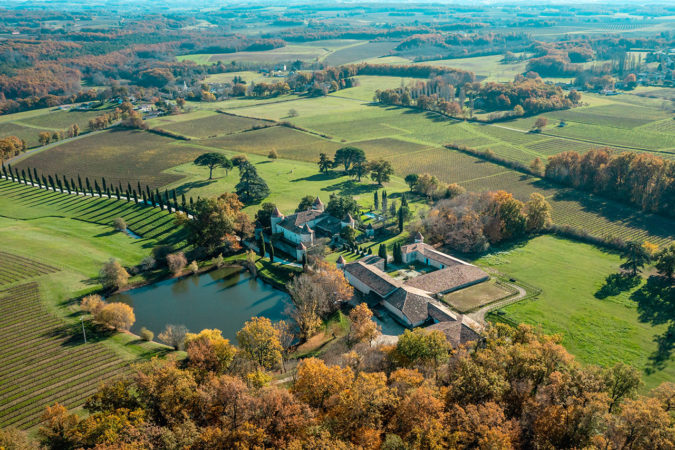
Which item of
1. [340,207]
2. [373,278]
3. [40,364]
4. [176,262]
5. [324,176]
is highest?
[340,207]

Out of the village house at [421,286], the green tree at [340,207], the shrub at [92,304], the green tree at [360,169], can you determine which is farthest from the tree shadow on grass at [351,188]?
the shrub at [92,304]

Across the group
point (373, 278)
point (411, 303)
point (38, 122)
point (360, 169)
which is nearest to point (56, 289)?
point (373, 278)

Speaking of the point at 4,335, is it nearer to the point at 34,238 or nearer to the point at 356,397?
the point at 34,238

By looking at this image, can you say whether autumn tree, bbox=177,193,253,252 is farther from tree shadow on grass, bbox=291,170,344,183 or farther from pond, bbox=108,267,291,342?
tree shadow on grass, bbox=291,170,344,183

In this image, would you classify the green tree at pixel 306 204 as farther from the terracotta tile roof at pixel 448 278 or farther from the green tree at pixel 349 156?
the terracotta tile roof at pixel 448 278

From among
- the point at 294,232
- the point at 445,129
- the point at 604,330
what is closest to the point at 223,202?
the point at 294,232

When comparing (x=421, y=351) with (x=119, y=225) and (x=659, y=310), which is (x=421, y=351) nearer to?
(x=659, y=310)
